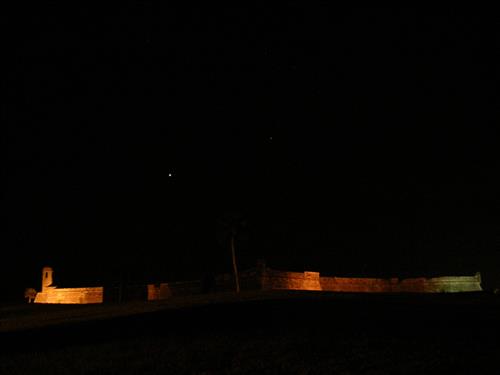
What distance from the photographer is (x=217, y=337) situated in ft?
45.9

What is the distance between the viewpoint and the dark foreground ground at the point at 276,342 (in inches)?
406

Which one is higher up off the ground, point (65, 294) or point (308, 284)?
point (308, 284)

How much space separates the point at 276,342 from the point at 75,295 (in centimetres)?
3437

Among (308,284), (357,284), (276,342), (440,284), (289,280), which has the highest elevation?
(289,280)

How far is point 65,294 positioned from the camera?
43.6 m

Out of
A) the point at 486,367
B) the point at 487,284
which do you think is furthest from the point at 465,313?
the point at 487,284

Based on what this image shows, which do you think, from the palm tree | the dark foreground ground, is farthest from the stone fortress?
the dark foreground ground

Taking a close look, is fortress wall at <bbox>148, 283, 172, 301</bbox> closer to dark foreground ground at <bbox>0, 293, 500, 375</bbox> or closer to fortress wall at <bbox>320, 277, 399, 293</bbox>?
fortress wall at <bbox>320, 277, 399, 293</bbox>

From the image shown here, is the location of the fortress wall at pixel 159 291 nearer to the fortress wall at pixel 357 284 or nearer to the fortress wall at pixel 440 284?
the fortress wall at pixel 357 284

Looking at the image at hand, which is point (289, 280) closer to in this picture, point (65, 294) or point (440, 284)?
point (440, 284)

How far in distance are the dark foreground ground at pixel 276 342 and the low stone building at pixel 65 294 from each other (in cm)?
2346

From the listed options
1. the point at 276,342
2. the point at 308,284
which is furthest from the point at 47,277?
the point at 276,342

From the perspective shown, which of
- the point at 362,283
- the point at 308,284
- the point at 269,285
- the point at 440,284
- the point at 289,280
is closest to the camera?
the point at 269,285

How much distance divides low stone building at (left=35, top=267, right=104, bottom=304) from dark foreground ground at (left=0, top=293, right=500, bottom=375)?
77.0 ft
